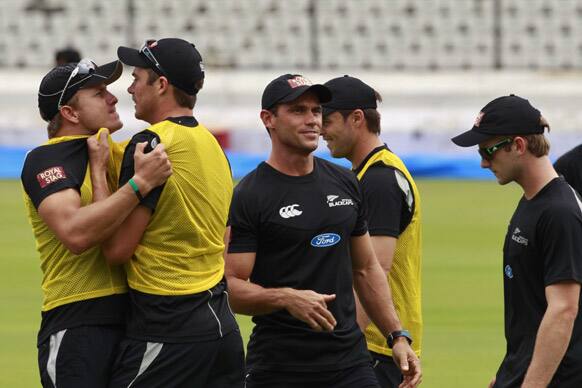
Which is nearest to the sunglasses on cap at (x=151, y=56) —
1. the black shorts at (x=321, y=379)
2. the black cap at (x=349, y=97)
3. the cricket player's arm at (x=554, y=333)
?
the black cap at (x=349, y=97)

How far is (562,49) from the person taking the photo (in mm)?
27266

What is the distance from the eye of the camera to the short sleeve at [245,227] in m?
5.85

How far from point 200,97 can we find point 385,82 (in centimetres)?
390

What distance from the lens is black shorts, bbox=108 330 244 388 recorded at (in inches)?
210

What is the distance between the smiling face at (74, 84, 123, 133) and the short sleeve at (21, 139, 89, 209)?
0.46 ft

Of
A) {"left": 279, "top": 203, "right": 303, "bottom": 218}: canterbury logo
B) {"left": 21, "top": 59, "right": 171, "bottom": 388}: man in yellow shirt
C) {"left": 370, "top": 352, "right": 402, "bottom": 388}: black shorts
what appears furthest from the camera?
{"left": 370, "top": 352, "right": 402, "bottom": 388}: black shorts

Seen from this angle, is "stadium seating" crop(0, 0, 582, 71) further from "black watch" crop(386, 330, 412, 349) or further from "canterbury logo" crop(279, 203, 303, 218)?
"canterbury logo" crop(279, 203, 303, 218)

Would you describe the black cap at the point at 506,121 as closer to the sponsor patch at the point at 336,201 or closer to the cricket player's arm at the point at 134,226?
the sponsor patch at the point at 336,201

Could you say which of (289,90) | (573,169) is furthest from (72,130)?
(573,169)

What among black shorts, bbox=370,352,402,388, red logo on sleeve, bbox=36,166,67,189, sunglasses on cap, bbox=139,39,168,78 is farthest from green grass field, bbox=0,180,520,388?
sunglasses on cap, bbox=139,39,168,78

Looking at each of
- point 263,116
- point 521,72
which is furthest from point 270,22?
point 263,116

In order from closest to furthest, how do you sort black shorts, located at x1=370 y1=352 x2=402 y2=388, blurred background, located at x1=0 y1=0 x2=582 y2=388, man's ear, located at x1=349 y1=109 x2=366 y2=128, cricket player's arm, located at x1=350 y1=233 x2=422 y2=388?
cricket player's arm, located at x1=350 y1=233 x2=422 y2=388, black shorts, located at x1=370 y1=352 x2=402 y2=388, man's ear, located at x1=349 y1=109 x2=366 y2=128, blurred background, located at x1=0 y1=0 x2=582 y2=388

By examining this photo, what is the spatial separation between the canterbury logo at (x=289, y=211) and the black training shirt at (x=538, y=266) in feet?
3.23

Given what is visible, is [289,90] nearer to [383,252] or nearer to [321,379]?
[383,252]
